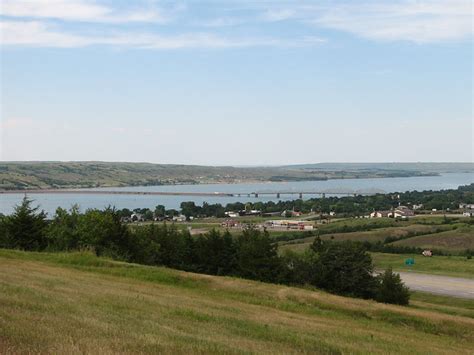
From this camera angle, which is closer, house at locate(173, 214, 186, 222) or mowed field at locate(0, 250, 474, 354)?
mowed field at locate(0, 250, 474, 354)

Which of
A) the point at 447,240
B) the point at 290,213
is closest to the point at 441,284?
the point at 447,240

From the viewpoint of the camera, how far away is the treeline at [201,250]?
39438 millimetres

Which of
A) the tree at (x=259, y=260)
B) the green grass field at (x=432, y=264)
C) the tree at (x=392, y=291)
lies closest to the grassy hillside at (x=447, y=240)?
the green grass field at (x=432, y=264)

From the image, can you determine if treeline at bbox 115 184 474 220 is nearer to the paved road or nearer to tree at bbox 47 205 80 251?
the paved road

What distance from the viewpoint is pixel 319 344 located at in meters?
12.6

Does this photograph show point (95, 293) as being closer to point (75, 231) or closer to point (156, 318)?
point (156, 318)

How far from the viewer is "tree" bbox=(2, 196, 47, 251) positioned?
38656 mm

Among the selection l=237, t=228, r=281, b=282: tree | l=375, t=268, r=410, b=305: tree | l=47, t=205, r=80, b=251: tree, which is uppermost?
l=47, t=205, r=80, b=251: tree

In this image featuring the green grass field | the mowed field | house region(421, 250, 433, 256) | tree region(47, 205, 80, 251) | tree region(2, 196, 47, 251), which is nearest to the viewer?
the mowed field

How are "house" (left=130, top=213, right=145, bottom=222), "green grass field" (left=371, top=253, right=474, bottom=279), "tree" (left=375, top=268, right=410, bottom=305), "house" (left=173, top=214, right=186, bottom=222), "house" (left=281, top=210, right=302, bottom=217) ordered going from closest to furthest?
1. "tree" (left=375, top=268, right=410, bottom=305)
2. "green grass field" (left=371, top=253, right=474, bottom=279)
3. "house" (left=130, top=213, right=145, bottom=222)
4. "house" (left=173, top=214, right=186, bottom=222)
5. "house" (left=281, top=210, right=302, bottom=217)

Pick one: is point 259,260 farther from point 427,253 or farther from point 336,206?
point 336,206

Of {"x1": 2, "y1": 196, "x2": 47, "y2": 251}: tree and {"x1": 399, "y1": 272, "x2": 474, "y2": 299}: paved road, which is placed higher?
{"x1": 2, "y1": 196, "x2": 47, "y2": 251}: tree

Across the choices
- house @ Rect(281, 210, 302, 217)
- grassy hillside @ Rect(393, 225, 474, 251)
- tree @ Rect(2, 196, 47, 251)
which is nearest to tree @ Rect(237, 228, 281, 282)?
tree @ Rect(2, 196, 47, 251)

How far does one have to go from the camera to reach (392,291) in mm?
40750
